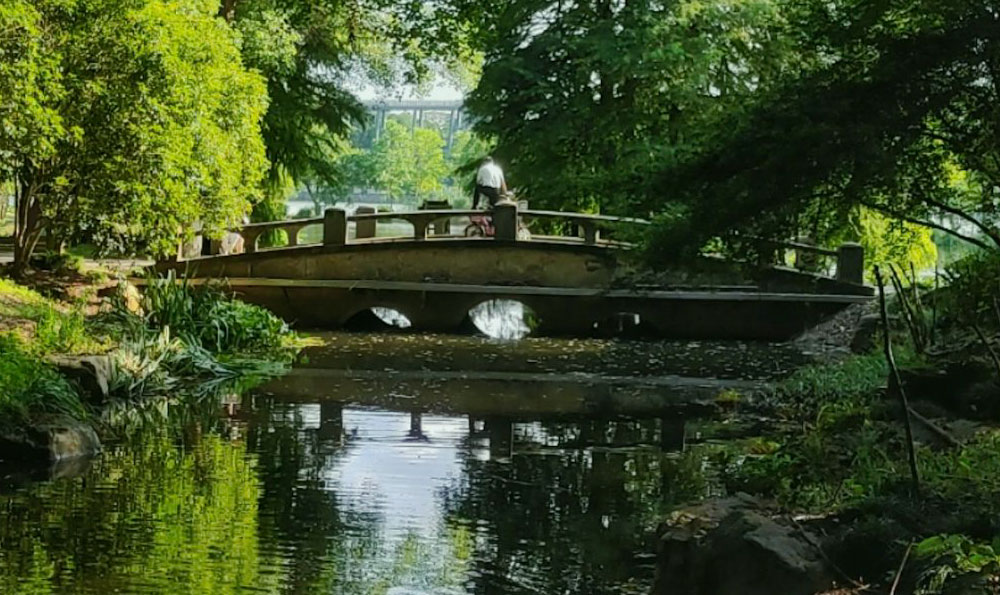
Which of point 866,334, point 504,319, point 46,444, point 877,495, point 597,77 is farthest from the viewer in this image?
point 504,319

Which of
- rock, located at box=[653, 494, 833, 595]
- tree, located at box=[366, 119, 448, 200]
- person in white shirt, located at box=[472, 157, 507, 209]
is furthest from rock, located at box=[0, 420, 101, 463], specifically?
tree, located at box=[366, 119, 448, 200]

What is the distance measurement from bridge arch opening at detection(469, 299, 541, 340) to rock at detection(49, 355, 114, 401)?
398 inches

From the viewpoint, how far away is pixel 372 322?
944 inches

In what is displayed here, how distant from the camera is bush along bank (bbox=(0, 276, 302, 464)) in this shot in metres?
11.1

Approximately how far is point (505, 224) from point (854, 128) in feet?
53.3

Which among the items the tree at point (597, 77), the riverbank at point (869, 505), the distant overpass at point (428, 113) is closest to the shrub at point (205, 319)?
the tree at point (597, 77)

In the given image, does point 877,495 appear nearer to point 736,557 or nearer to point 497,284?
point 736,557

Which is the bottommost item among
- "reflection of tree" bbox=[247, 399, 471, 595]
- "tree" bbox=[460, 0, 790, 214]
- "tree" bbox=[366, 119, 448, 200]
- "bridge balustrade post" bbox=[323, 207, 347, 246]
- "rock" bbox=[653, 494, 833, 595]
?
"reflection of tree" bbox=[247, 399, 471, 595]

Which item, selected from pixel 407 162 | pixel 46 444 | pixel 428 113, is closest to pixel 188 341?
pixel 46 444

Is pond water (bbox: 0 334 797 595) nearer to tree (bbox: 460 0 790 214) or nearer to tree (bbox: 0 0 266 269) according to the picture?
tree (bbox: 0 0 266 269)

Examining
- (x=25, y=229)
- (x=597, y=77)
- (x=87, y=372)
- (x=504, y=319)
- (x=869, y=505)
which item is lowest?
(x=869, y=505)

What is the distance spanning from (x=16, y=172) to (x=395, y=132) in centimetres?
3482

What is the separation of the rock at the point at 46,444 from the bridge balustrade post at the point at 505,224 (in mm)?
12259

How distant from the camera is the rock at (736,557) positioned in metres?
6.20
